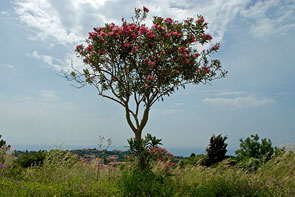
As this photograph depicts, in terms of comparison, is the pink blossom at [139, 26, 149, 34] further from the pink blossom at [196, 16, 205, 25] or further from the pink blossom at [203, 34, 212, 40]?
the pink blossom at [203, 34, 212, 40]

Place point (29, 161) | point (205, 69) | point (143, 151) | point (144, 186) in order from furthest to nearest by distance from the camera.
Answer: point (29, 161) → point (205, 69) → point (143, 151) → point (144, 186)

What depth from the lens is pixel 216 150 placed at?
11.4 meters

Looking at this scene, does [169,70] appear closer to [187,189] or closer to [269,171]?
[187,189]

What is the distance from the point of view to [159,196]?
543cm

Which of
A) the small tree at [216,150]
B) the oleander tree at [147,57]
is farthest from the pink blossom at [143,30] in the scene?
the small tree at [216,150]

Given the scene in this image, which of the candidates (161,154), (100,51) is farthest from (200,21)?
(161,154)

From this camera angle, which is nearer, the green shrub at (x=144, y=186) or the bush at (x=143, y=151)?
the green shrub at (x=144, y=186)

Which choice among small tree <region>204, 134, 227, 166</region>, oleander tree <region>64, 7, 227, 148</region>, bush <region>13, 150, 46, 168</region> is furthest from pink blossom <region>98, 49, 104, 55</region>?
small tree <region>204, 134, 227, 166</region>

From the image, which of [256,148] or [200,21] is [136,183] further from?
[256,148]

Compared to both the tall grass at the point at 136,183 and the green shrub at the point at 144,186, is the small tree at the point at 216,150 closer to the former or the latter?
the tall grass at the point at 136,183

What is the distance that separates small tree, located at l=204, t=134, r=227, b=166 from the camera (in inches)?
448

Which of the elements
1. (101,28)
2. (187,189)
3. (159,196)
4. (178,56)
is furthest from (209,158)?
(101,28)

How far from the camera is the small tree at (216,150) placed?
37.3 feet

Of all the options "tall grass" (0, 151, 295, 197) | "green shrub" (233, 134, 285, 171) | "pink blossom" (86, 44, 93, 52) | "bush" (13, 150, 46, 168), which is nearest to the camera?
"tall grass" (0, 151, 295, 197)
